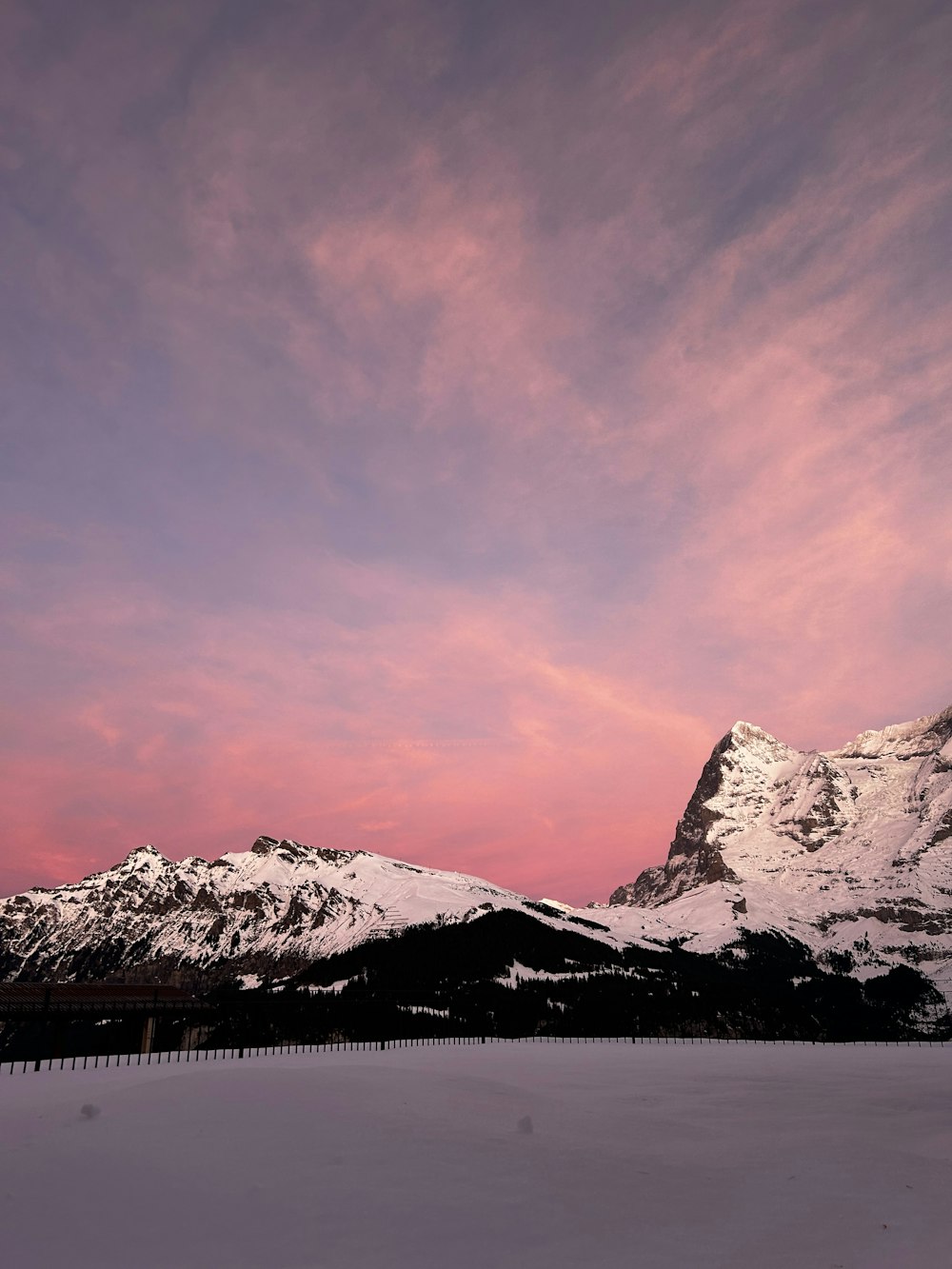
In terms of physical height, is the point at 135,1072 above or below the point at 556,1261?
above

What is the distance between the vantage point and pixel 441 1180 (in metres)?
16.2

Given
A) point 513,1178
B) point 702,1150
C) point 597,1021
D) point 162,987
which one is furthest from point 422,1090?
point 597,1021

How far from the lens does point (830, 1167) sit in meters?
18.9

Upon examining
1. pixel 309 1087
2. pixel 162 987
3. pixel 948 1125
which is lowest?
pixel 948 1125

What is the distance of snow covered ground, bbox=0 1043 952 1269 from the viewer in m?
12.4

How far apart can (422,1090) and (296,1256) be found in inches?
792

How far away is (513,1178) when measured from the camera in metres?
16.6

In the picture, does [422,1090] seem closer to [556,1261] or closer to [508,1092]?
[508,1092]

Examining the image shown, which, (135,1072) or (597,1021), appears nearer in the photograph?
(135,1072)

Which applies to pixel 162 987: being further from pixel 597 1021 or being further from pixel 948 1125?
pixel 597 1021

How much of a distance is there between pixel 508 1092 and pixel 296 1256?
2214 centimetres

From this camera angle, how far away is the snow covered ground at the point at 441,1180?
12375mm

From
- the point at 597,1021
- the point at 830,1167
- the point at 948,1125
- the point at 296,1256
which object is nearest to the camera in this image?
the point at 296,1256

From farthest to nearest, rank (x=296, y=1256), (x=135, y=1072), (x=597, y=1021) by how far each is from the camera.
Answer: (x=597, y=1021) < (x=135, y=1072) < (x=296, y=1256)
